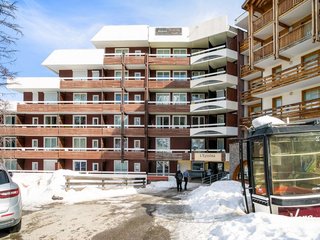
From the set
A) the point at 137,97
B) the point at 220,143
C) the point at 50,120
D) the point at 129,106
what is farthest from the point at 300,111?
the point at 50,120

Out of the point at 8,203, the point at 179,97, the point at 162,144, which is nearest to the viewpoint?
the point at 8,203

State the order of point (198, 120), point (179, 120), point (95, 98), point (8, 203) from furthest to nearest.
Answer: point (95, 98) → point (179, 120) → point (198, 120) → point (8, 203)

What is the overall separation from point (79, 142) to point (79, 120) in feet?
9.52

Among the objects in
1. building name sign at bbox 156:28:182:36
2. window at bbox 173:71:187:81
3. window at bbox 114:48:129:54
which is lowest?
window at bbox 173:71:187:81

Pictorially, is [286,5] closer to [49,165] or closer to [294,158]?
[294,158]

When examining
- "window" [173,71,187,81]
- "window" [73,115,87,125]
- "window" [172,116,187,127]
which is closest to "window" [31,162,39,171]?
"window" [73,115,87,125]

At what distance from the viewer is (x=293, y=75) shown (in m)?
19.6

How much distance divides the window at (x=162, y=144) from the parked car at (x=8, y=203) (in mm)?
26492

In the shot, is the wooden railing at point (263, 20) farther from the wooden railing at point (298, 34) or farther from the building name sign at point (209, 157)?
the building name sign at point (209, 157)

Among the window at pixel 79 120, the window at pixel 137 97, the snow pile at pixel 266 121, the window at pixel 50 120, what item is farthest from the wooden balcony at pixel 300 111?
the window at pixel 50 120

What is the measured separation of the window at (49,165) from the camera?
115 feet

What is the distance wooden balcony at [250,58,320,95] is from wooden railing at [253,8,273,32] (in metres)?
4.48

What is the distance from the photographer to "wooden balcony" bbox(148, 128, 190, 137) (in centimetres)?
3303

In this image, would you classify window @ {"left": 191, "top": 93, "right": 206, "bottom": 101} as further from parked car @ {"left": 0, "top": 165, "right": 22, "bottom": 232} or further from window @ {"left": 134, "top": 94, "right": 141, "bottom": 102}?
parked car @ {"left": 0, "top": 165, "right": 22, "bottom": 232}
